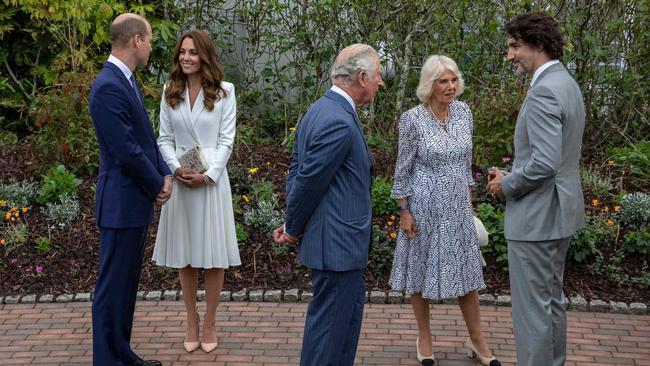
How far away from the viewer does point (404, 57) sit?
908 cm

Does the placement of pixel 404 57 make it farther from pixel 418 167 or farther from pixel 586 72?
pixel 418 167

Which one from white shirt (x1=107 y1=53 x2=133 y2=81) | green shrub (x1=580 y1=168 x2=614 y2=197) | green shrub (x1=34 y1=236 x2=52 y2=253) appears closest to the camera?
white shirt (x1=107 y1=53 x2=133 y2=81)

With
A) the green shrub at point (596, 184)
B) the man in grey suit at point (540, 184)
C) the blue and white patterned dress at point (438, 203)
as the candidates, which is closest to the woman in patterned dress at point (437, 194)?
the blue and white patterned dress at point (438, 203)

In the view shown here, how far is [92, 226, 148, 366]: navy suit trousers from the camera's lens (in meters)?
5.02

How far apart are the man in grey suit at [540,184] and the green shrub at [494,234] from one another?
209 centimetres

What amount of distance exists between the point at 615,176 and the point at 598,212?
908 millimetres

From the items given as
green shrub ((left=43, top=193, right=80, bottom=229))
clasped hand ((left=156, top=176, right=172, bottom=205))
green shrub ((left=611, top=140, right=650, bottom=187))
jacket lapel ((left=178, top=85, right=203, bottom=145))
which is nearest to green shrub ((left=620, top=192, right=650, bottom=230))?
green shrub ((left=611, top=140, right=650, bottom=187))

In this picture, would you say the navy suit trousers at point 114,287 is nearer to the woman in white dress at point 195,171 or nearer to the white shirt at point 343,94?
the woman in white dress at point 195,171

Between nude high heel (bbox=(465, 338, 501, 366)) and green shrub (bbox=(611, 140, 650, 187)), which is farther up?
green shrub (bbox=(611, 140, 650, 187))

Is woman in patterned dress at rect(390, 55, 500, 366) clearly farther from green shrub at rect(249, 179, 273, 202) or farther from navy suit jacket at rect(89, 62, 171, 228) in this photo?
green shrub at rect(249, 179, 273, 202)

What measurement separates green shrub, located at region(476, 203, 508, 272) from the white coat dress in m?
2.25

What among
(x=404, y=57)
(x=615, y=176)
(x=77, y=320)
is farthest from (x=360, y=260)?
(x=404, y=57)

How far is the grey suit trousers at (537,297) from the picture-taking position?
4543mm

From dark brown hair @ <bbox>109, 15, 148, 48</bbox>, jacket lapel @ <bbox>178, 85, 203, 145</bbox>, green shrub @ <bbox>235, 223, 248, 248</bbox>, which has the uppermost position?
dark brown hair @ <bbox>109, 15, 148, 48</bbox>
